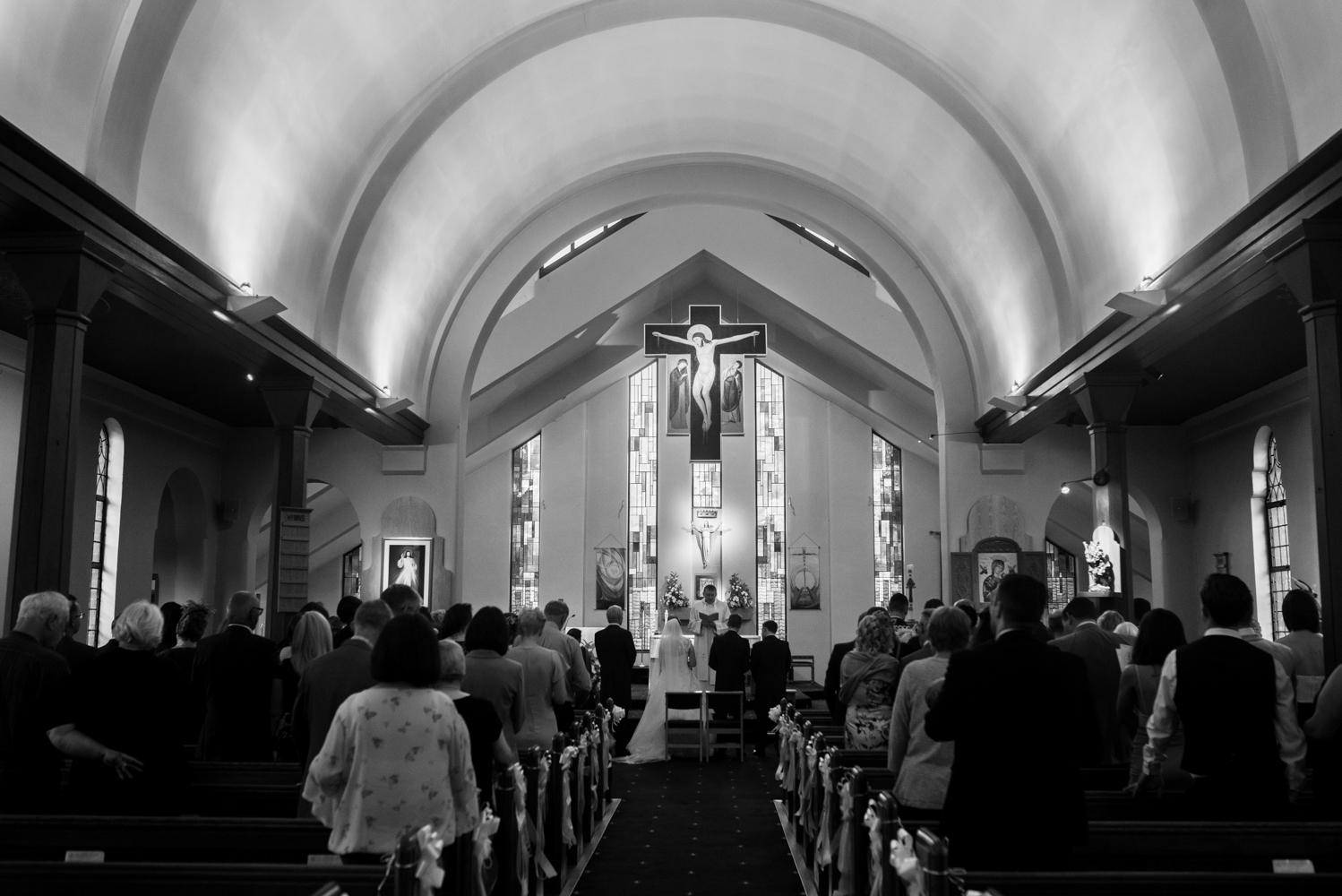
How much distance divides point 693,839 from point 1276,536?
32.9 ft

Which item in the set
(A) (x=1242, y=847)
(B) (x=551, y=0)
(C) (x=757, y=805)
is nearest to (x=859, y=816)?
(A) (x=1242, y=847)

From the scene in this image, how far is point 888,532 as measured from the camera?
23.0m

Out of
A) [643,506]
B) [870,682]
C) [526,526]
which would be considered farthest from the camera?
[643,506]

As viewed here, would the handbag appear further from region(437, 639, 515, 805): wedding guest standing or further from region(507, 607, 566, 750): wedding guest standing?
region(437, 639, 515, 805): wedding guest standing

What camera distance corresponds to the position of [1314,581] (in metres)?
14.3

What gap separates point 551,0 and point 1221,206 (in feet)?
23.1

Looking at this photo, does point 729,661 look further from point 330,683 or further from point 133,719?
point 133,719

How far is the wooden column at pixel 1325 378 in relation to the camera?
23.5ft

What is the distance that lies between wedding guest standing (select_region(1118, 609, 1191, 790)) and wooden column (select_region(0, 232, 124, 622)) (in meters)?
6.22

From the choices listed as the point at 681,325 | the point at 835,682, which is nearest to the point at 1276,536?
the point at 835,682

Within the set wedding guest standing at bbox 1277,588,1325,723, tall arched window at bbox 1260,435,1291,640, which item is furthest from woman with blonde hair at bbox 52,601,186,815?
tall arched window at bbox 1260,435,1291,640

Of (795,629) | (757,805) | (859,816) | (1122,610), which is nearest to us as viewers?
(859,816)

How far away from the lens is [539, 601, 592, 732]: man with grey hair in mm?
8023

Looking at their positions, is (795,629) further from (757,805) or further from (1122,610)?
(757,805)
